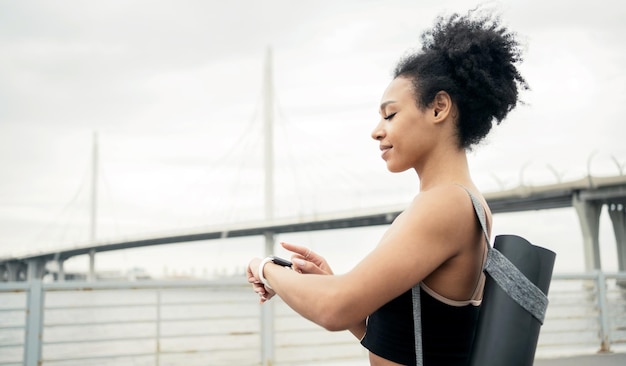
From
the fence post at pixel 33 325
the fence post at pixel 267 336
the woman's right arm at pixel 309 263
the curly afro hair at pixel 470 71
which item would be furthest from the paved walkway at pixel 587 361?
the curly afro hair at pixel 470 71

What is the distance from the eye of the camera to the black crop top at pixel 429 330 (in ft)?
2.89

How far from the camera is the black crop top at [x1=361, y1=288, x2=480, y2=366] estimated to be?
2.89 feet

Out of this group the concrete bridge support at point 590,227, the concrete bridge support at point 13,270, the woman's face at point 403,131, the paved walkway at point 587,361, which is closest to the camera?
the woman's face at point 403,131

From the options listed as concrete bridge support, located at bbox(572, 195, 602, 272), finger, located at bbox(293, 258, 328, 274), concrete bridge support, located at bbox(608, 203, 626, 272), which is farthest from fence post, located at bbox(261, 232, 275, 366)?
concrete bridge support, located at bbox(608, 203, 626, 272)

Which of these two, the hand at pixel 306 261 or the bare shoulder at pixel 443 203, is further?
the hand at pixel 306 261

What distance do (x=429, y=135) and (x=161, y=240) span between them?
85.2ft

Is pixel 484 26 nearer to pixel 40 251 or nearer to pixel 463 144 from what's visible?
pixel 463 144

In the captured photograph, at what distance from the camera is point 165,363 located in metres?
9.50

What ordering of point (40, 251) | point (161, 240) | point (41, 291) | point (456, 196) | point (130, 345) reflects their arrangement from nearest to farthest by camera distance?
point (456, 196)
point (41, 291)
point (130, 345)
point (161, 240)
point (40, 251)

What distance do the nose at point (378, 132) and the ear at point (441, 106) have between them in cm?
8

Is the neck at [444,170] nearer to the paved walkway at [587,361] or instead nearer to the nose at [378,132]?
the nose at [378,132]

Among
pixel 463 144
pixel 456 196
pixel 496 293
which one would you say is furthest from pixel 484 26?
pixel 496 293

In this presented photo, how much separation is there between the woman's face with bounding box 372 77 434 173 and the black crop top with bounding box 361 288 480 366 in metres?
0.20

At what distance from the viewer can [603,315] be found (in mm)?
5137
